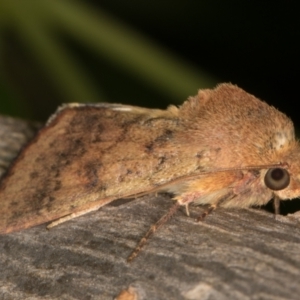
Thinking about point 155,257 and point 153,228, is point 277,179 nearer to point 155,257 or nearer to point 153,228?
point 153,228

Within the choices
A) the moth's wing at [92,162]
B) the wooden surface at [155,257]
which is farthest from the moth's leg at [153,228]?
the moth's wing at [92,162]

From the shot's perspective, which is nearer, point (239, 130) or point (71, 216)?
point (71, 216)

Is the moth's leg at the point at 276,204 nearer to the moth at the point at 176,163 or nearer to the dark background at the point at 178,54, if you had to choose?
the moth at the point at 176,163

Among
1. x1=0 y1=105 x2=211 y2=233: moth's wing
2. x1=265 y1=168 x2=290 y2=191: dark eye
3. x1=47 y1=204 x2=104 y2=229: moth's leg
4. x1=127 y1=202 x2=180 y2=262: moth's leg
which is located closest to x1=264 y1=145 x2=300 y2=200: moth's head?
x1=265 y1=168 x2=290 y2=191: dark eye

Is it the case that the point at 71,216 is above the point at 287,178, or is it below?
below

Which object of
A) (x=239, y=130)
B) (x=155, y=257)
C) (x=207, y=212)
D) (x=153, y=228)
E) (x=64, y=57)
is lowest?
(x=155, y=257)

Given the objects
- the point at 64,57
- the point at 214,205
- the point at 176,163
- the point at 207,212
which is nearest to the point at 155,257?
the point at 207,212
